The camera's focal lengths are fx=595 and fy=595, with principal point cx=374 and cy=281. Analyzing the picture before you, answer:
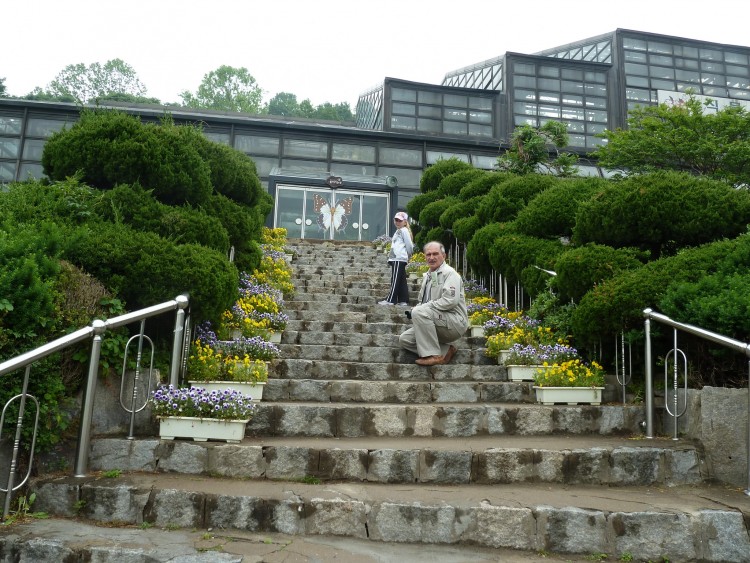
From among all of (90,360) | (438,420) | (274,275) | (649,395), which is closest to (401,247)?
(274,275)

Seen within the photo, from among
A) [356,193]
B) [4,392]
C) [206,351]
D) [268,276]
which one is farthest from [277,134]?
[4,392]

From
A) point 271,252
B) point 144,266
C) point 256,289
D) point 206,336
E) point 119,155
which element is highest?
point 271,252

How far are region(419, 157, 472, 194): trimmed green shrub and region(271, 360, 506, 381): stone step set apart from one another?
10.0 m

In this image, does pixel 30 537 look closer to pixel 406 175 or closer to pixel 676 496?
pixel 676 496

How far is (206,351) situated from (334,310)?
138 inches

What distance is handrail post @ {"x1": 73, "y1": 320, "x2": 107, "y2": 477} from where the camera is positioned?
410cm

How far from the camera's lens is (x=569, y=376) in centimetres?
566

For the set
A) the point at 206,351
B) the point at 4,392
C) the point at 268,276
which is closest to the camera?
the point at 4,392

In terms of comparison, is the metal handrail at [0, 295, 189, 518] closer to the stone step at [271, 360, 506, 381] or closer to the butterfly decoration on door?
the stone step at [271, 360, 506, 381]

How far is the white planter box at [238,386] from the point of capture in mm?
5445

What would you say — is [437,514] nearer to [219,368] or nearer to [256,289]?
[219,368]

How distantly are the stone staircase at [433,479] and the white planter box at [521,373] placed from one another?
14.9 inches

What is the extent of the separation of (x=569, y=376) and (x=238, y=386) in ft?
10.2

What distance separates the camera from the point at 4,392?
3.93m
